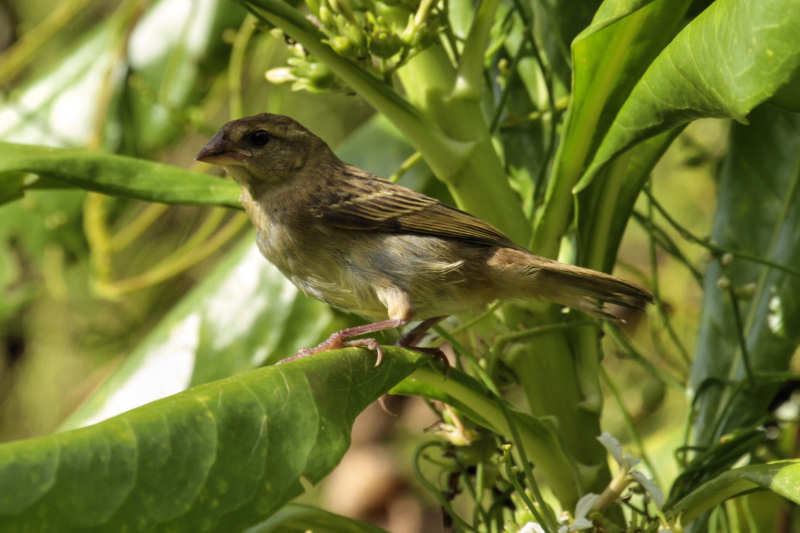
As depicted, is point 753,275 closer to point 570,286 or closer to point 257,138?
point 570,286

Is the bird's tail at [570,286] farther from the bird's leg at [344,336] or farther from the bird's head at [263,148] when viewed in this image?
the bird's head at [263,148]

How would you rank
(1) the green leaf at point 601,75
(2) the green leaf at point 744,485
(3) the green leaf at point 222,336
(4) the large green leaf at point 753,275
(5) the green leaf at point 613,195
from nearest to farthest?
(2) the green leaf at point 744,485, (1) the green leaf at point 601,75, (5) the green leaf at point 613,195, (4) the large green leaf at point 753,275, (3) the green leaf at point 222,336

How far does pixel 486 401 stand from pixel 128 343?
336 centimetres

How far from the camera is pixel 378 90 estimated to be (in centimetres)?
199

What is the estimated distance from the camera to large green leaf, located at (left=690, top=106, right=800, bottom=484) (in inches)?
96.1

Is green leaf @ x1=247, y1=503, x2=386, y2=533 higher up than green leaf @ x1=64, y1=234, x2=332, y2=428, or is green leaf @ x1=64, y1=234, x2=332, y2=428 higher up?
green leaf @ x1=64, y1=234, x2=332, y2=428

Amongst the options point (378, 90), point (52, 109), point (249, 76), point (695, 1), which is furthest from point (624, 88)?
point (249, 76)

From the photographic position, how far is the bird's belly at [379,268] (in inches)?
93.1

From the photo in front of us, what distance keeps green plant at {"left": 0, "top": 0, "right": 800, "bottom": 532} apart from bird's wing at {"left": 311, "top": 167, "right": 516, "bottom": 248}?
11 centimetres

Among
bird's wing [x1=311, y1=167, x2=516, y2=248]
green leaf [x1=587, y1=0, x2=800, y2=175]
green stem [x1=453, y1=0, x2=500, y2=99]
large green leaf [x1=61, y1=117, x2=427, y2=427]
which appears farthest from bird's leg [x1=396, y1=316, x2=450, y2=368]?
green leaf [x1=587, y1=0, x2=800, y2=175]

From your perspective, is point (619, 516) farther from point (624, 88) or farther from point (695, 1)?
point (695, 1)

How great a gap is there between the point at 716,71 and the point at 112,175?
1.31 metres

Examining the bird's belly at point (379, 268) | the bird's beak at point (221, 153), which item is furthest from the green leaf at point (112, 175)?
the bird's belly at point (379, 268)

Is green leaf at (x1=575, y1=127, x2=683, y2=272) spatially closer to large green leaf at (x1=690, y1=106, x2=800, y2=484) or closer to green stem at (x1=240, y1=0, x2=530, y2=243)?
green stem at (x1=240, y1=0, x2=530, y2=243)
